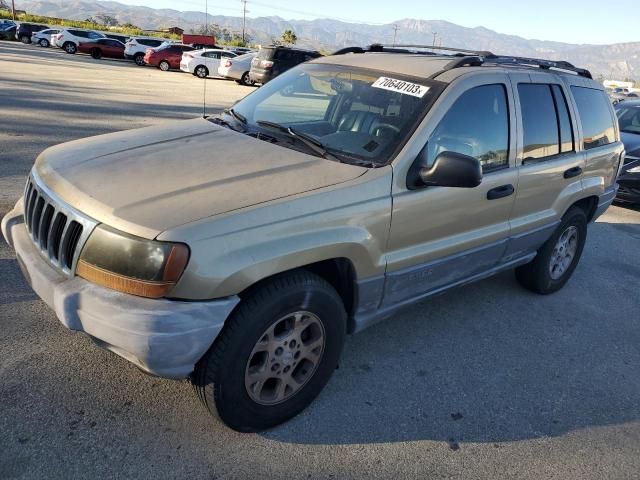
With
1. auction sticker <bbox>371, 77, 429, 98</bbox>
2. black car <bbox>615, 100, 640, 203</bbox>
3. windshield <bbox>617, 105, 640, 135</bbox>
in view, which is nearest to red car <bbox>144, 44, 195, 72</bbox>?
windshield <bbox>617, 105, 640, 135</bbox>

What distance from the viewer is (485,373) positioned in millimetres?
3549

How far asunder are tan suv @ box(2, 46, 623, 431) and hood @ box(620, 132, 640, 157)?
502 centimetres

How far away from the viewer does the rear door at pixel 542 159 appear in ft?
12.7

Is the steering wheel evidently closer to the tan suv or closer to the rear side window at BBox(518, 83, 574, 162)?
the tan suv

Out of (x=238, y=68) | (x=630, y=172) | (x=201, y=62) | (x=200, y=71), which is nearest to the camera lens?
(x=630, y=172)

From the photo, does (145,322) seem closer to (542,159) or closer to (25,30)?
(542,159)

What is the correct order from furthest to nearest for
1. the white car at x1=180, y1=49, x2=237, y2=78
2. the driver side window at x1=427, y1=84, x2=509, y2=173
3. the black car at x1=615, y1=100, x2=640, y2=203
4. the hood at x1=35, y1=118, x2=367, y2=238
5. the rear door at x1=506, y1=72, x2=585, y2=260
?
1. the white car at x1=180, y1=49, x2=237, y2=78
2. the black car at x1=615, y1=100, x2=640, y2=203
3. the rear door at x1=506, y1=72, x2=585, y2=260
4. the driver side window at x1=427, y1=84, x2=509, y2=173
5. the hood at x1=35, y1=118, x2=367, y2=238

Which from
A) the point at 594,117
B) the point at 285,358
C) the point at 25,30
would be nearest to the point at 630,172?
the point at 594,117

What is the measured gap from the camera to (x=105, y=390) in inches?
114

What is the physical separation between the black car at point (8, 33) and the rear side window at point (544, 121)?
141ft

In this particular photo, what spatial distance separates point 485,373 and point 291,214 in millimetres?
1877

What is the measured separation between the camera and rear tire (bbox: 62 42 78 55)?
108ft

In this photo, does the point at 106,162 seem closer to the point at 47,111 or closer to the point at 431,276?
the point at 431,276

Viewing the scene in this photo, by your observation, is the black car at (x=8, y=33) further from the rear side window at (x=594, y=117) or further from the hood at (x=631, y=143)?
the rear side window at (x=594, y=117)
